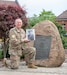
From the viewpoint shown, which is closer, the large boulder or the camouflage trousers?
the camouflage trousers

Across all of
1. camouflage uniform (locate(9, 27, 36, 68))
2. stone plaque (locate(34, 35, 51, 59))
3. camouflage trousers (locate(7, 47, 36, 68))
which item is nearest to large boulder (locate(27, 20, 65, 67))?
stone plaque (locate(34, 35, 51, 59))

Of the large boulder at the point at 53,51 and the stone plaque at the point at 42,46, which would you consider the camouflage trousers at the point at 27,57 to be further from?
the stone plaque at the point at 42,46

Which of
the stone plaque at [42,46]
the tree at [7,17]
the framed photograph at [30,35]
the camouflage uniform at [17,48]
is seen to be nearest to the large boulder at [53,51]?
the stone plaque at [42,46]

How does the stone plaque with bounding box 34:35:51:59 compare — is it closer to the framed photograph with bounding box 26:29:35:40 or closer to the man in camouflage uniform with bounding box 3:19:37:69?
the man in camouflage uniform with bounding box 3:19:37:69

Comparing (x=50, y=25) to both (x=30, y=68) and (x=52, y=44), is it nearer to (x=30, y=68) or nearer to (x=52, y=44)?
(x=52, y=44)

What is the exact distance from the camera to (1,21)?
14.9 m

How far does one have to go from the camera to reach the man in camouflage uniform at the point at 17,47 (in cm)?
1141

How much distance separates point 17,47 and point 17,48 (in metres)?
0.05

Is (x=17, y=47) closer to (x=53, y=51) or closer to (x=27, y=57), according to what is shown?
(x=27, y=57)

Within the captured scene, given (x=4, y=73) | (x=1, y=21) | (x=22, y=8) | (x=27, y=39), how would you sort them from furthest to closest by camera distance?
(x=22, y=8) < (x=1, y=21) < (x=27, y=39) < (x=4, y=73)

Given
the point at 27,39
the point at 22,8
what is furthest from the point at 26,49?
the point at 22,8

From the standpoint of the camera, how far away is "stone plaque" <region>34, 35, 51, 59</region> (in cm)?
1280

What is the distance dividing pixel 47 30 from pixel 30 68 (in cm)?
195

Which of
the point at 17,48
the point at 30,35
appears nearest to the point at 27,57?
the point at 17,48
